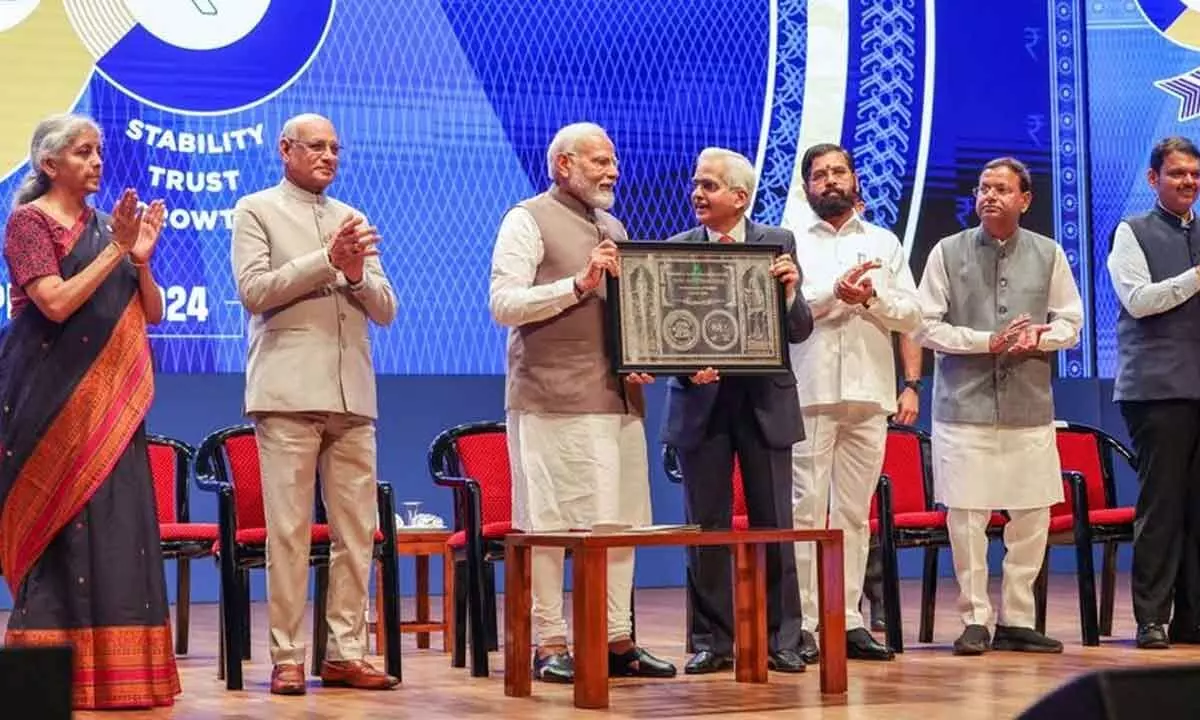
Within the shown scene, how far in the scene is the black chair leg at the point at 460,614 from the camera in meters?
5.79

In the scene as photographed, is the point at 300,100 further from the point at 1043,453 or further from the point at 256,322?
the point at 1043,453

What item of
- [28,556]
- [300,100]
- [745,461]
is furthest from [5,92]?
[745,461]

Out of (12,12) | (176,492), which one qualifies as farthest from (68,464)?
(12,12)

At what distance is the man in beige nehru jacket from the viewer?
192 inches

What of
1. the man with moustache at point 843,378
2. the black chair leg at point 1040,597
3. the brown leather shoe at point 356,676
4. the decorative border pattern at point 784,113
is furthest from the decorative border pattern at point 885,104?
the brown leather shoe at point 356,676

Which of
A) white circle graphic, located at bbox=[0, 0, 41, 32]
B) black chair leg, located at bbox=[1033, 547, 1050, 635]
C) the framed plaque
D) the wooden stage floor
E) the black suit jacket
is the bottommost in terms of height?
the wooden stage floor

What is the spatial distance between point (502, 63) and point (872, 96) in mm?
1653

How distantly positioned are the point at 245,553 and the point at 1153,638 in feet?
9.41

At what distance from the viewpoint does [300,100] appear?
7023mm

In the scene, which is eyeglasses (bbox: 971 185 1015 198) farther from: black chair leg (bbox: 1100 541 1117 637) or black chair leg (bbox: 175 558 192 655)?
black chair leg (bbox: 175 558 192 655)

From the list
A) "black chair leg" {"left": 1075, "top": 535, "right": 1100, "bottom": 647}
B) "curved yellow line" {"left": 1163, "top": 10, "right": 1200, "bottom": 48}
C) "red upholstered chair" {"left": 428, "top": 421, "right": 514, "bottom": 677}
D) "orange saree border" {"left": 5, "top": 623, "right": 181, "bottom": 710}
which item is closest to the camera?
"orange saree border" {"left": 5, "top": 623, "right": 181, "bottom": 710}

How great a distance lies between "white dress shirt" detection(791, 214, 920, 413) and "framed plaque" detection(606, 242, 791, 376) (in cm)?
54

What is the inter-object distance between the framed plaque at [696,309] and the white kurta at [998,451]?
98cm

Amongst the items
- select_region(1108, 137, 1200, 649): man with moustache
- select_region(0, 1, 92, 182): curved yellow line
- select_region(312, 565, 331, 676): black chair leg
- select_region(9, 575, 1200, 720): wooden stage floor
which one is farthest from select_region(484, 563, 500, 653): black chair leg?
select_region(0, 1, 92, 182): curved yellow line
